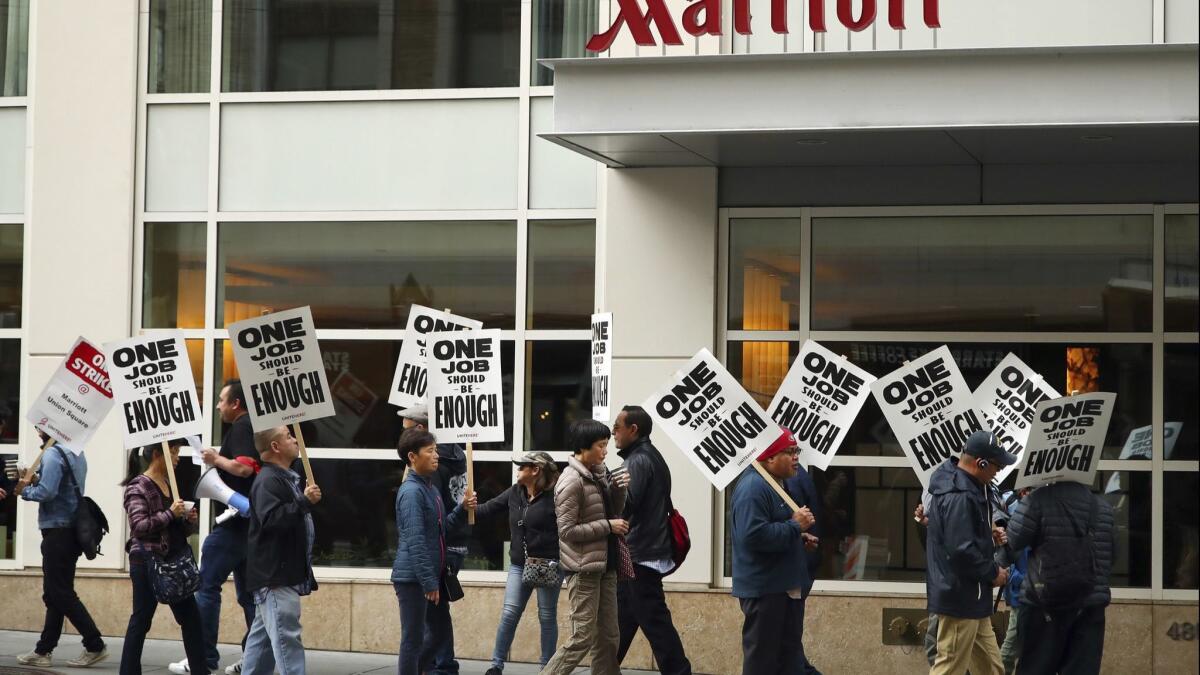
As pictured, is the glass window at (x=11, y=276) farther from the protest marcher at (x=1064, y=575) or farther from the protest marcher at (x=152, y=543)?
the protest marcher at (x=1064, y=575)

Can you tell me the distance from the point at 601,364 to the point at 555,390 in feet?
4.53

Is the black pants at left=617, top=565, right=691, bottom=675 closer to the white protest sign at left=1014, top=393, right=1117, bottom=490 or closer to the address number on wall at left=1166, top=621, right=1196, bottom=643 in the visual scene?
the white protest sign at left=1014, top=393, right=1117, bottom=490

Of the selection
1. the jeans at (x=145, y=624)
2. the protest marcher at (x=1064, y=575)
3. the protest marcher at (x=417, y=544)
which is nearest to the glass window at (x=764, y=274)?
the protest marcher at (x=1064, y=575)

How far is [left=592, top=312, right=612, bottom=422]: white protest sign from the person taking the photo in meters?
12.1

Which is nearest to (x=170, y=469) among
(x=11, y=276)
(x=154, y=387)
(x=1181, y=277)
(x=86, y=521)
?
(x=154, y=387)

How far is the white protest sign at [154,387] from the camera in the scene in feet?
36.2

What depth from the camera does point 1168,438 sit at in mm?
12406

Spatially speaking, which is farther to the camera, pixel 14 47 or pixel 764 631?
pixel 14 47

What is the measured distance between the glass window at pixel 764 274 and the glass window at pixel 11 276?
6.23m

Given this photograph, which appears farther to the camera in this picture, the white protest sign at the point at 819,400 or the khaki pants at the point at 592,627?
the white protest sign at the point at 819,400

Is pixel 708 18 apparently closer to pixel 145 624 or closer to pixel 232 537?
pixel 232 537

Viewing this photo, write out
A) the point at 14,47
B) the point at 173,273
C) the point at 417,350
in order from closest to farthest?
the point at 417,350 → the point at 173,273 → the point at 14,47

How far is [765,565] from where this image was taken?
981cm

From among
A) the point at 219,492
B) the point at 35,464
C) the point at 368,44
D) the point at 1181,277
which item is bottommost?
the point at 219,492
